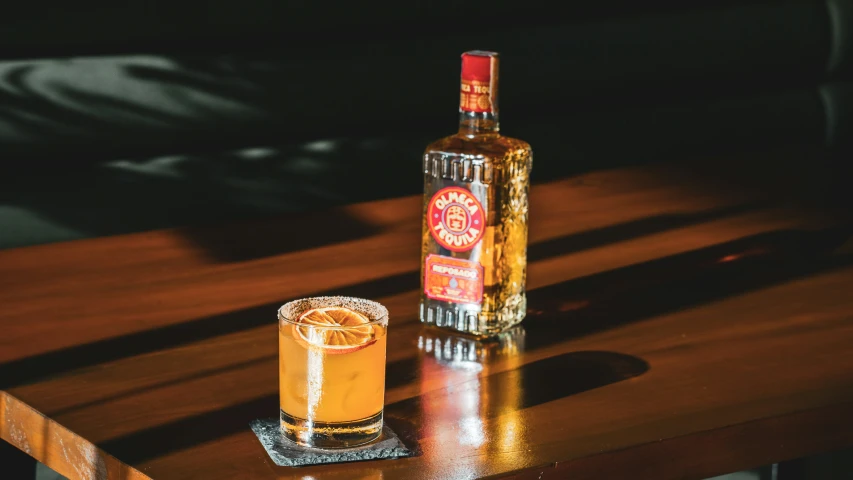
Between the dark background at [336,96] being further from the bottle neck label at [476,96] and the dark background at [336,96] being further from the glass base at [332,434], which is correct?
the glass base at [332,434]

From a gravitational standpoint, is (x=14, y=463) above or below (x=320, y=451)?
below

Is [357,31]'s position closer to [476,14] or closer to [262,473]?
[476,14]

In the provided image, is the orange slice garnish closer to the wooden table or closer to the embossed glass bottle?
the wooden table

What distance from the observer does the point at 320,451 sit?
85 cm

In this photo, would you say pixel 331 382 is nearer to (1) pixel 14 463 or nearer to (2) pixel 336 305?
(2) pixel 336 305

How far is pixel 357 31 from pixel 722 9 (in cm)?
91

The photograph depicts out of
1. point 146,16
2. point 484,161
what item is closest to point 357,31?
point 146,16

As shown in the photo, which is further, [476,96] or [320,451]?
[476,96]

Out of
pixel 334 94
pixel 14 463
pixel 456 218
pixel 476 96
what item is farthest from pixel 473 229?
pixel 334 94

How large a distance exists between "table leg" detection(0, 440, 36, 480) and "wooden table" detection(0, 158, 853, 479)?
0.62ft

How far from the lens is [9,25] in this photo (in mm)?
1758

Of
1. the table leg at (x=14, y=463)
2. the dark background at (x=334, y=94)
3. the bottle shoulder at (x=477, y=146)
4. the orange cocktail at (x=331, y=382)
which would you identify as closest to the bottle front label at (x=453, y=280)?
the bottle shoulder at (x=477, y=146)

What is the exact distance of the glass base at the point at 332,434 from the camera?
864 mm

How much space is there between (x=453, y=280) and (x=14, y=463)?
55 cm
